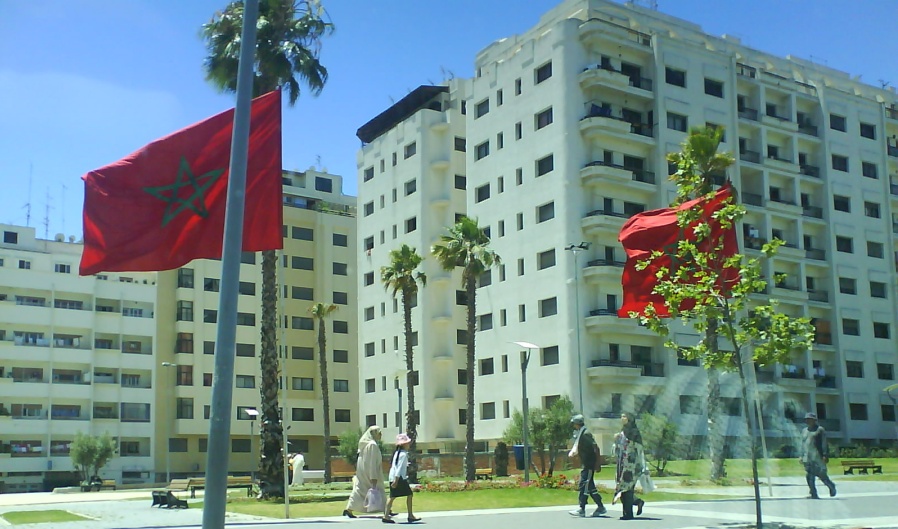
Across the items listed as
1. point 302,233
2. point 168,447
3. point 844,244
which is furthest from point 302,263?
point 844,244

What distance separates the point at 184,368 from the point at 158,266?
69496 millimetres

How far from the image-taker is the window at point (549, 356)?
2355 inches

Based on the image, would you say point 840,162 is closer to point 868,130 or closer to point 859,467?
point 868,130

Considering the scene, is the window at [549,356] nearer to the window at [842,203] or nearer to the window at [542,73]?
the window at [542,73]

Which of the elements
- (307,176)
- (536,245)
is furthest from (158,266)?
(307,176)

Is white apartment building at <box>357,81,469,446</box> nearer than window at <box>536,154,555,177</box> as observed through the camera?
No

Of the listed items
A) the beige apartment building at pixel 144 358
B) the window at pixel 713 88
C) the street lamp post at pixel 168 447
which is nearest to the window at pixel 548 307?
the window at pixel 713 88

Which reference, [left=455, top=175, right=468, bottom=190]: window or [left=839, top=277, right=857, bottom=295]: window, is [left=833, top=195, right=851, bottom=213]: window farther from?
[left=455, top=175, right=468, bottom=190]: window

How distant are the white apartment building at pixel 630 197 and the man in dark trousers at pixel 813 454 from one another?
3492cm

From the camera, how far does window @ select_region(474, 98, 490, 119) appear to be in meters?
69.7

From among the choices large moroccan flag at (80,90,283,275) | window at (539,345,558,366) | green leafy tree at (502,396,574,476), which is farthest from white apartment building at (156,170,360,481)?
large moroccan flag at (80,90,283,275)

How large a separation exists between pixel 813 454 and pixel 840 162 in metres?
60.8

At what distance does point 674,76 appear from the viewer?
216ft

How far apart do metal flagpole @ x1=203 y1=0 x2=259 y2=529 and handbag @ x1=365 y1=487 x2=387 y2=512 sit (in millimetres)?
9983
